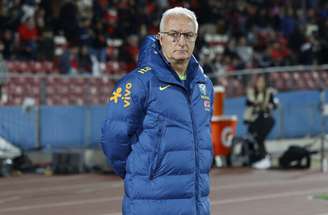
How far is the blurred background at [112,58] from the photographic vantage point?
16.4 meters

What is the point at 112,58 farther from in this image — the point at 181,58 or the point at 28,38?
the point at 181,58

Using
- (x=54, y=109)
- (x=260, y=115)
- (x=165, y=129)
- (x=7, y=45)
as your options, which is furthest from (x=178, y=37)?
(x=7, y=45)

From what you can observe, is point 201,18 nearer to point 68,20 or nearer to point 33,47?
point 68,20

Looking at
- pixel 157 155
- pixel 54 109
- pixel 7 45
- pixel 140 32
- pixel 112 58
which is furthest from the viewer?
pixel 140 32

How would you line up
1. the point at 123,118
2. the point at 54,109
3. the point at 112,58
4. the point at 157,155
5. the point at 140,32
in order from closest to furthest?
1. the point at 157,155
2. the point at 123,118
3. the point at 54,109
4. the point at 112,58
5. the point at 140,32

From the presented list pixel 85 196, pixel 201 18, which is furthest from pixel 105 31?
pixel 85 196

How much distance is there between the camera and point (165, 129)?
4.76 metres

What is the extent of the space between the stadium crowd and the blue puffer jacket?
47.6 ft

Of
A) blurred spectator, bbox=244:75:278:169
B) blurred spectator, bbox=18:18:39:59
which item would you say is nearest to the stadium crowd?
blurred spectator, bbox=18:18:39:59

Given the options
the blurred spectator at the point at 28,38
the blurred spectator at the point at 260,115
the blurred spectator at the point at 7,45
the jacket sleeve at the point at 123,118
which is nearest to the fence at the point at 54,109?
the blurred spectator at the point at 260,115

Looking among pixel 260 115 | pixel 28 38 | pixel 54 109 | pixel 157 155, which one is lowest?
pixel 260 115

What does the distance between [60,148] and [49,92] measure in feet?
3.51

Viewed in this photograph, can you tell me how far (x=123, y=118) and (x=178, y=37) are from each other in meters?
0.54

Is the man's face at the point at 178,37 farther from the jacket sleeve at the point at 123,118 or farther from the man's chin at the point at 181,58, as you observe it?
the jacket sleeve at the point at 123,118
